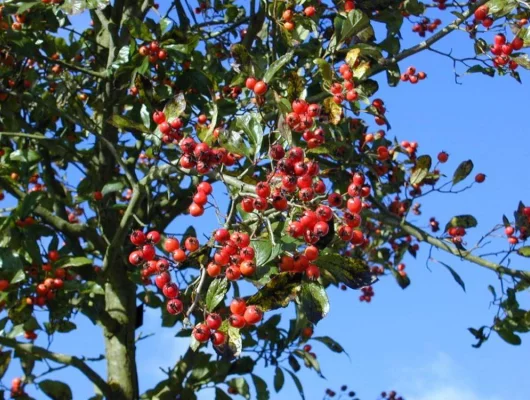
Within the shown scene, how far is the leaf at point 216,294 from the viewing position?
2090 mm

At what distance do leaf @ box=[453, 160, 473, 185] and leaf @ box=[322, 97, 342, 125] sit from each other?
131 centimetres

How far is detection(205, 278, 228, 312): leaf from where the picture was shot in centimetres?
209

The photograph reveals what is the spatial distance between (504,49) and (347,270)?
2012mm

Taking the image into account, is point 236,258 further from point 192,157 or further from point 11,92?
point 11,92

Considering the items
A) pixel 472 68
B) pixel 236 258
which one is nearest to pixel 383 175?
pixel 472 68

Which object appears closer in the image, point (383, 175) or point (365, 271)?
point (365, 271)

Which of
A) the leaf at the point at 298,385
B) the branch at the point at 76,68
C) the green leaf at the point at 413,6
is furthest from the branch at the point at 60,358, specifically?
the green leaf at the point at 413,6

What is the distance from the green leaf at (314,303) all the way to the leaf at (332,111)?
95cm

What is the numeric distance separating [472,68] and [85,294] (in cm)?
244

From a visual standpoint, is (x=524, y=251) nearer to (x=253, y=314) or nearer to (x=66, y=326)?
(x=253, y=314)

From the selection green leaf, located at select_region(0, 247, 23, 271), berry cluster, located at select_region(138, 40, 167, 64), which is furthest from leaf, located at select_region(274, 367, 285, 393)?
berry cluster, located at select_region(138, 40, 167, 64)

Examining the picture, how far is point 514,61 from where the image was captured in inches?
142

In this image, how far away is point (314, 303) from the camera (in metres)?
2.07

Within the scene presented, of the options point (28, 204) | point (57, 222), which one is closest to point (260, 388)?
point (57, 222)
